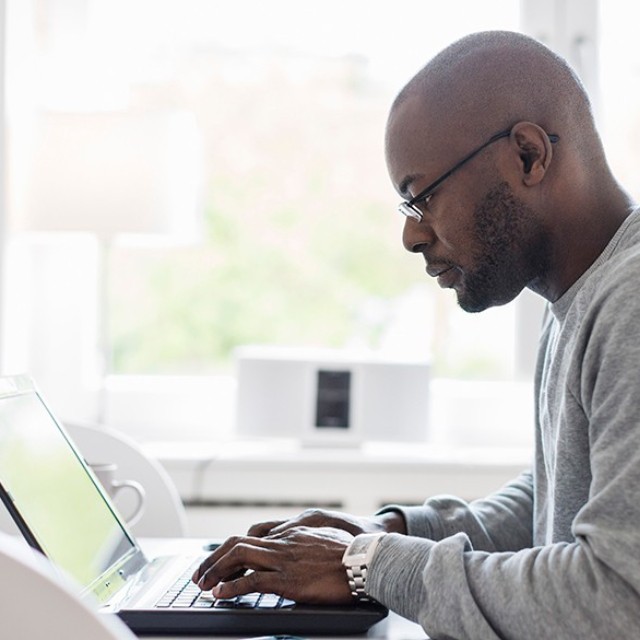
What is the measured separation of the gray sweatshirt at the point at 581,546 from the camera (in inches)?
36.0

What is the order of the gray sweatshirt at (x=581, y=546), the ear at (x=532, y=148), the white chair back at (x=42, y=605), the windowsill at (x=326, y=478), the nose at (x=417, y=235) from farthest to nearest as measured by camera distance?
the windowsill at (x=326, y=478) < the nose at (x=417, y=235) < the ear at (x=532, y=148) < the gray sweatshirt at (x=581, y=546) < the white chair back at (x=42, y=605)

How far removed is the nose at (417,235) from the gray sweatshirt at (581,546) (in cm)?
19

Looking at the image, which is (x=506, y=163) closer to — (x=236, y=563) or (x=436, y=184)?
(x=436, y=184)

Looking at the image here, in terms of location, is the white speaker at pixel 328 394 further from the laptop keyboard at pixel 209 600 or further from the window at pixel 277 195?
the laptop keyboard at pixel 209 600

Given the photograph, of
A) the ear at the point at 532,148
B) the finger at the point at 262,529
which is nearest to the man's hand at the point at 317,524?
the finger at the point at 262,529

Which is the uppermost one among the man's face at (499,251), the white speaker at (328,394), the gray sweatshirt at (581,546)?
the man's face at (499,251)

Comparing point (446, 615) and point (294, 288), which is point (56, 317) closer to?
point (294, 288)

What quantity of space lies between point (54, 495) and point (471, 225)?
542 mm

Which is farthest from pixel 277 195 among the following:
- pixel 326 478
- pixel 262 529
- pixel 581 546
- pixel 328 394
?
pixel 581 546

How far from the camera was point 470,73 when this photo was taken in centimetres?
121

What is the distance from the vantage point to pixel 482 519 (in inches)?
56.7

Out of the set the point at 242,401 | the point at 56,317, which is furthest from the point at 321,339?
the point at 56,317

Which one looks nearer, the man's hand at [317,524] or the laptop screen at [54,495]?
the laptop screen at [54,495]

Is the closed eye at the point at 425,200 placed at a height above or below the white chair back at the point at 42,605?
above
